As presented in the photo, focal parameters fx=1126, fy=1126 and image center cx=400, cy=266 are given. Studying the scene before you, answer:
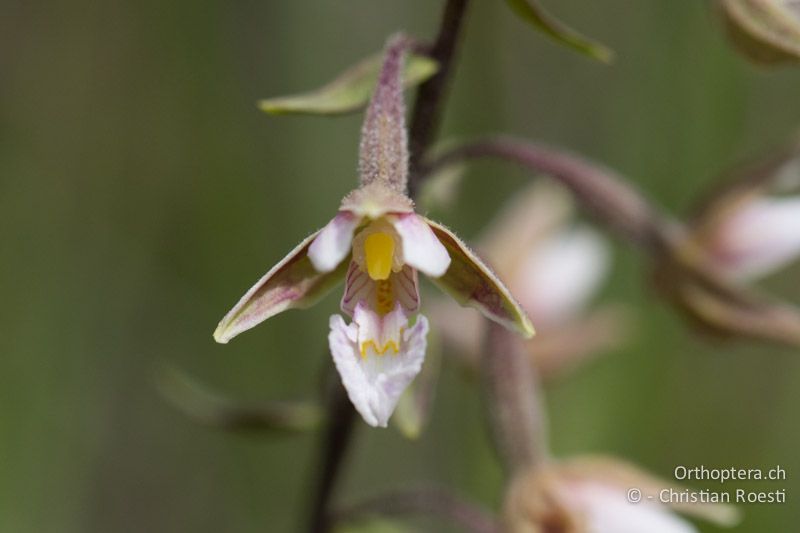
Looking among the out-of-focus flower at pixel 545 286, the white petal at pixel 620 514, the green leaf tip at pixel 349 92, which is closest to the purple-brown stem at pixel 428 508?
the white petal at pixel 620 514

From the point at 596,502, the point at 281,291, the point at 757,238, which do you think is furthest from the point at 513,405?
the point at 281,291

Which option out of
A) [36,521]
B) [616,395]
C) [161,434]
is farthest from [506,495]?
[161,434]

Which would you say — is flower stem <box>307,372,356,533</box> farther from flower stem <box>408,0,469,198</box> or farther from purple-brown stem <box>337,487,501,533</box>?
flower stem <box>408,0,469,198</box>

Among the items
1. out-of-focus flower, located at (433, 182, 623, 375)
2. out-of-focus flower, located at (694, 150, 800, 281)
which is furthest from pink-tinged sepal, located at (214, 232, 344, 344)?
out-of-focus flower, located at (433, 182, 623, 375)

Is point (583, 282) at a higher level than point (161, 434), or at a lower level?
higher

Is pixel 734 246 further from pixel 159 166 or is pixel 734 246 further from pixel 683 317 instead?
pixel 159 166

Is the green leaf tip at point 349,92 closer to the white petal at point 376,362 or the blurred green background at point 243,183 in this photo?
the white petal at point 376,362

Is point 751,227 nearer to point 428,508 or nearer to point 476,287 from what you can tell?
point 428,508
